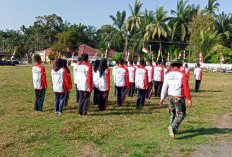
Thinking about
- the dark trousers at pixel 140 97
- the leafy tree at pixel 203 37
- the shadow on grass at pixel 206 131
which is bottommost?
the shadow on grass at pixel 206 131

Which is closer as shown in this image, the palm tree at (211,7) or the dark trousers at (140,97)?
the dark trousers at (140,97)

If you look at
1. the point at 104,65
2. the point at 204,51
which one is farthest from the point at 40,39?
the point at 104,65

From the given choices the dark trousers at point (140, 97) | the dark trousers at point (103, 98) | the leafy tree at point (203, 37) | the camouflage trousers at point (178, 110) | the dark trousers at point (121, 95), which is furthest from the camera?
the leafy tree at point (203, 37)

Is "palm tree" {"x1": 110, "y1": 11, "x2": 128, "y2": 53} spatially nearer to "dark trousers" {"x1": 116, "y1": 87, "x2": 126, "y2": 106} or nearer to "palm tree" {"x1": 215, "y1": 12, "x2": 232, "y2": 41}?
"palm tree" {"x1": 215, "y1": 12, "x2": 232, "y2": 41}

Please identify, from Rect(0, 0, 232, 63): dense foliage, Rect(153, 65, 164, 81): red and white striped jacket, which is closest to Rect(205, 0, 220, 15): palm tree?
Rect(0, 0, 232, 63): dense foliage

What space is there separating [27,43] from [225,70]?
61.1 meters

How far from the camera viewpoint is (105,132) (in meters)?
6.30

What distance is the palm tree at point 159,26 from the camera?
44.9 meters

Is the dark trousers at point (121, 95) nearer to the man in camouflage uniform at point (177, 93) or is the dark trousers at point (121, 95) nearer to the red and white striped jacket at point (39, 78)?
the red and white striped jacket at point (39, 78)

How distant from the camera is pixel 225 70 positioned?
38.4m

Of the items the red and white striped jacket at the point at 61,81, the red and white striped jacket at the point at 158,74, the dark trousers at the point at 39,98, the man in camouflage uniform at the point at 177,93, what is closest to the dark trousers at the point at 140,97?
the red and white striped jacket at the point at 61,81

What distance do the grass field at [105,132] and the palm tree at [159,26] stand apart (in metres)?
37.4

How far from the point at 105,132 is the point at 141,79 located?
3.53m

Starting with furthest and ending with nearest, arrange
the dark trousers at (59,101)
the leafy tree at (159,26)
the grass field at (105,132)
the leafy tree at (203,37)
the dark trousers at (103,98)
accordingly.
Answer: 1. the leafy tree at (159,26)
2. the leafy tree at (203,37)
3. the dark trousers at (103,98)
4. the dark trousers at (59,101)
5. the grass field at (105,132)
